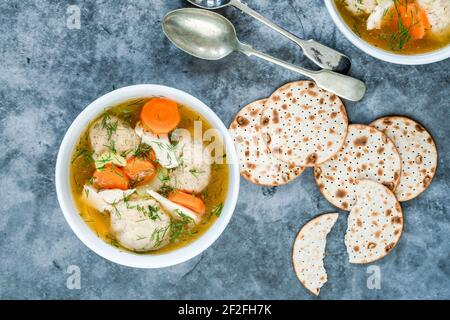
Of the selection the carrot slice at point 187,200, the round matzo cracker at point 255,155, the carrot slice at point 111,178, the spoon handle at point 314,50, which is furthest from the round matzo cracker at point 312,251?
the carrot slice at point 111,178

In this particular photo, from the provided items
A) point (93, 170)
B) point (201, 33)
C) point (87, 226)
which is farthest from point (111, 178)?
point (201, 33)

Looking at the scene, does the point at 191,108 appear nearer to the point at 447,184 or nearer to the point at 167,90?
the point at 167,90

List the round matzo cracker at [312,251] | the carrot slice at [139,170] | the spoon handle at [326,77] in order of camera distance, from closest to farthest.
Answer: the carrot slice at [139,170], the spoon handle at [326,77], the round matzo cracker at [312,251]

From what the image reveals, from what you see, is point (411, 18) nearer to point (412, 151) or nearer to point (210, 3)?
point (412, 151)

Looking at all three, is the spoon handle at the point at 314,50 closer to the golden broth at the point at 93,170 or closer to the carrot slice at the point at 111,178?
the golden broth at the point at 93,170

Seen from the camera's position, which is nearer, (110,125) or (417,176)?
(110,125)

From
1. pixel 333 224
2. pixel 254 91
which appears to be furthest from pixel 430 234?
pixel 254 91

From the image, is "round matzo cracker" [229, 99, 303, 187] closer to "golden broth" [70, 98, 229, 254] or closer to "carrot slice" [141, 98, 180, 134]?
"golden broth" [70, 98, 229, 254]
